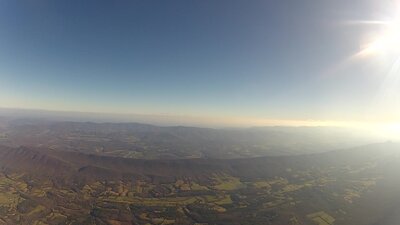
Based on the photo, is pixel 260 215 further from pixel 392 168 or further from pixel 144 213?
pixel 392 168

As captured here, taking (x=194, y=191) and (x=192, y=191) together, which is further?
(x=194, y=191)

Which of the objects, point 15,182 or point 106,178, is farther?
point 106,178

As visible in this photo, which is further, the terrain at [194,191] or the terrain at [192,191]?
the terrain at [192,191]

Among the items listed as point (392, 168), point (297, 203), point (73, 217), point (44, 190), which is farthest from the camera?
point (392, 168)

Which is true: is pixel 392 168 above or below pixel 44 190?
above

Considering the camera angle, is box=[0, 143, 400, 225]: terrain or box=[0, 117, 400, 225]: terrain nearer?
box=[0, 117, 400, 225]: terrain

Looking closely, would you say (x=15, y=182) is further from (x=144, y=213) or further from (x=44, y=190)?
(x=144, y=213)

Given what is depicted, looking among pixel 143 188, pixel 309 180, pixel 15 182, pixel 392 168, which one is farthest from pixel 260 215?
pixel 392 168

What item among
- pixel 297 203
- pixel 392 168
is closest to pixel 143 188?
pixel 297 203

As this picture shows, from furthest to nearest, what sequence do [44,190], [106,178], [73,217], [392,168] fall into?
[392,168] → [106,178] → [44,190] → [73,217]
